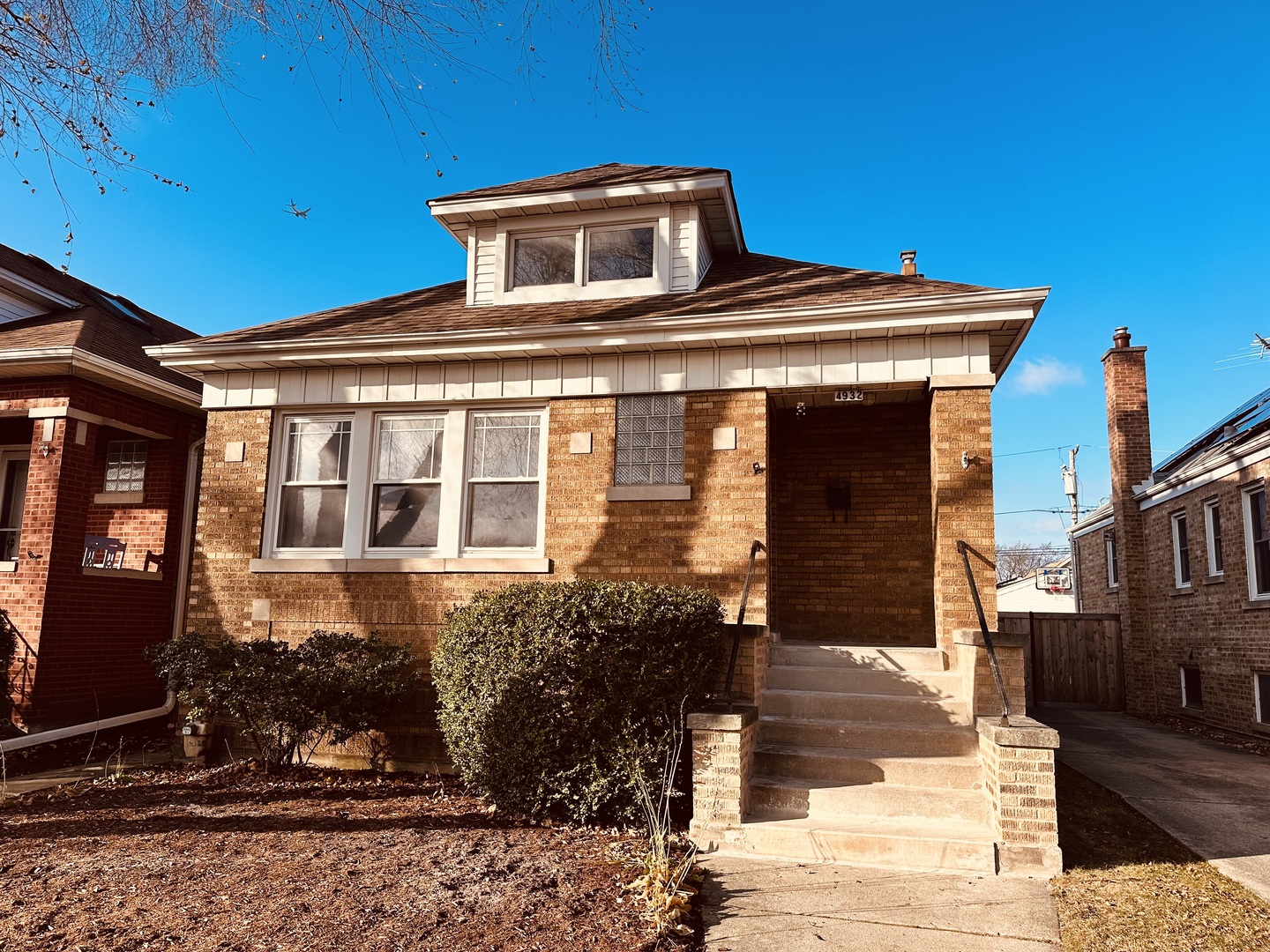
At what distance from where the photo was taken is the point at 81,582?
973 cm

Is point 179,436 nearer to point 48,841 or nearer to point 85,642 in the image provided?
point 85,642

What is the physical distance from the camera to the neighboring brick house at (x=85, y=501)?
9.34 m

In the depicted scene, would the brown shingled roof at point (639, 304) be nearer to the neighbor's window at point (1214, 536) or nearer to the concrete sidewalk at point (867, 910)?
the concrete sidewalk at point (867, 910)

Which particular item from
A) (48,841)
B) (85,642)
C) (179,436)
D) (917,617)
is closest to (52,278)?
(179,436)

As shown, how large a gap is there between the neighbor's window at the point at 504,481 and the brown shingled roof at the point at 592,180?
2.79 m

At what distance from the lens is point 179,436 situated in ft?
35.7

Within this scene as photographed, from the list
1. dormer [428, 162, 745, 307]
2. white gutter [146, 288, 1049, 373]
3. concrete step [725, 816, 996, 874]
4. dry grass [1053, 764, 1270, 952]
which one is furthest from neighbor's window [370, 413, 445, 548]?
dry grass [1053, 764, 1270, 952]

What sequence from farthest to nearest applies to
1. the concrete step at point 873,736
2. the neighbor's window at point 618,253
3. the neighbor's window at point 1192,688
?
the neighbor's window at point 1192,688, the neighbor's window at point 618,253, the concrete step at point 873,736

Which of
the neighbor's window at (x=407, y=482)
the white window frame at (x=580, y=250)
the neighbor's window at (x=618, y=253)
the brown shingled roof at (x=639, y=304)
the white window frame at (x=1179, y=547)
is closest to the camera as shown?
the brown shingled roof at (x=639, y=304)

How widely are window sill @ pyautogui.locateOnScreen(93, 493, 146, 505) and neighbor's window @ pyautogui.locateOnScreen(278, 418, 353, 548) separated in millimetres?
3054

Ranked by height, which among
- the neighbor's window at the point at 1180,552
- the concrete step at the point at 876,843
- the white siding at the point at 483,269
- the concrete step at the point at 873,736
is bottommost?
the concrete step at the point at 876,843

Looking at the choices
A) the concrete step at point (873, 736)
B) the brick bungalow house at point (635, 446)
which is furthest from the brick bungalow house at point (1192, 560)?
the concrete step at point (873, 736)

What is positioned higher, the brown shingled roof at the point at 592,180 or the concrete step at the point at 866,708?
the brown shingled roof at the point at 592,180

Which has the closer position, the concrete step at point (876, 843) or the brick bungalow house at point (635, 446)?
the concrete step at point (876, 843)
